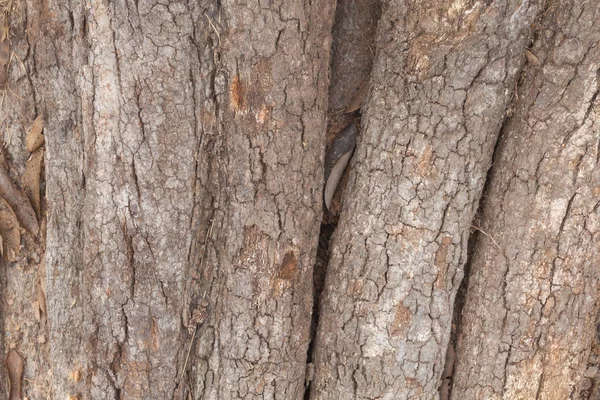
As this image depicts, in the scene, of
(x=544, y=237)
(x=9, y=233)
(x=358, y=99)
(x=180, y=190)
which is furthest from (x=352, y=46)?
(x=9, y=233)

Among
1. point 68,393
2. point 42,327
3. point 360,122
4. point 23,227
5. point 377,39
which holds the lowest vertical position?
point 68,393

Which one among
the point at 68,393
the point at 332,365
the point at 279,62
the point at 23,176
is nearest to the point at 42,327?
the point at 68,393

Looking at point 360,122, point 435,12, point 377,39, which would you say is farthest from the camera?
point 360,122

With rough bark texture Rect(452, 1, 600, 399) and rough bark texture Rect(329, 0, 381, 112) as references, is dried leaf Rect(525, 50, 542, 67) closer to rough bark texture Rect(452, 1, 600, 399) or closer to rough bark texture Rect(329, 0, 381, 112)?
rough bark texture Rect(452, 1, 600, 399)

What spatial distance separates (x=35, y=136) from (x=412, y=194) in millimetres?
1310

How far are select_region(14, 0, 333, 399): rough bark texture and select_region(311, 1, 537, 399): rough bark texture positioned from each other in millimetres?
150

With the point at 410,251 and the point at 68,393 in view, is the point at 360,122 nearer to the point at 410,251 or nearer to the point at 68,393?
the point at 410,251

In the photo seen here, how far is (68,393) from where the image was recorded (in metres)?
1.88

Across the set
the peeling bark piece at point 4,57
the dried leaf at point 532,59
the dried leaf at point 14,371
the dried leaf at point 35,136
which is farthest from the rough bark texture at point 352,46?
the dried leaf at point 14,371

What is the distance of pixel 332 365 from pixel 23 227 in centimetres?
120

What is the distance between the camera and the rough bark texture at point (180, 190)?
1.72 metres

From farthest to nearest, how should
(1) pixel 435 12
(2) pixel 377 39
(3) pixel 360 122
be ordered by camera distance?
(3) pixel 360 122 < (2) pixel 377 39 < (1) pixel 435 12

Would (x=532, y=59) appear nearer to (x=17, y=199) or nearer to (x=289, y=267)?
(x=289, y=267)

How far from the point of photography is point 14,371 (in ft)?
6.86
